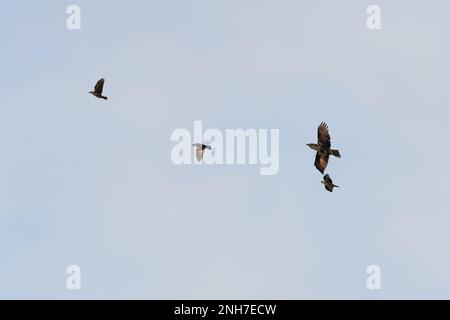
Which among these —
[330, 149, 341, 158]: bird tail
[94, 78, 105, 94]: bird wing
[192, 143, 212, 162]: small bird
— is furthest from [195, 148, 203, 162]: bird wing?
[330, 149, 341, 158]: bird tail

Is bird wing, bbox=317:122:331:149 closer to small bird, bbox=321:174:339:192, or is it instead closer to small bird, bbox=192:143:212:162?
small bird, bbox=321:174:339:192

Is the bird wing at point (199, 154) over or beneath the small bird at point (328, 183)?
over

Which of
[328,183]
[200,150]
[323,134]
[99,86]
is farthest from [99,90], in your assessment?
[328,183]

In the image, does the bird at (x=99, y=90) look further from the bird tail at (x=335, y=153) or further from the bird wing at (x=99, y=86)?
the bird tail at (x=335, y=153)

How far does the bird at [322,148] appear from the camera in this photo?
251 ft

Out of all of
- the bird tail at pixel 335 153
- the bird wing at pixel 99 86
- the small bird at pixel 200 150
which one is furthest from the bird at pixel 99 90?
the bird tail at pixel 335 153

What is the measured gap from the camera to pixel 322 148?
7738cm

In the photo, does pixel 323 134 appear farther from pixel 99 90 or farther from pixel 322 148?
pixel 99 90

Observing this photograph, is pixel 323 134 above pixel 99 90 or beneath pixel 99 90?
beneath
